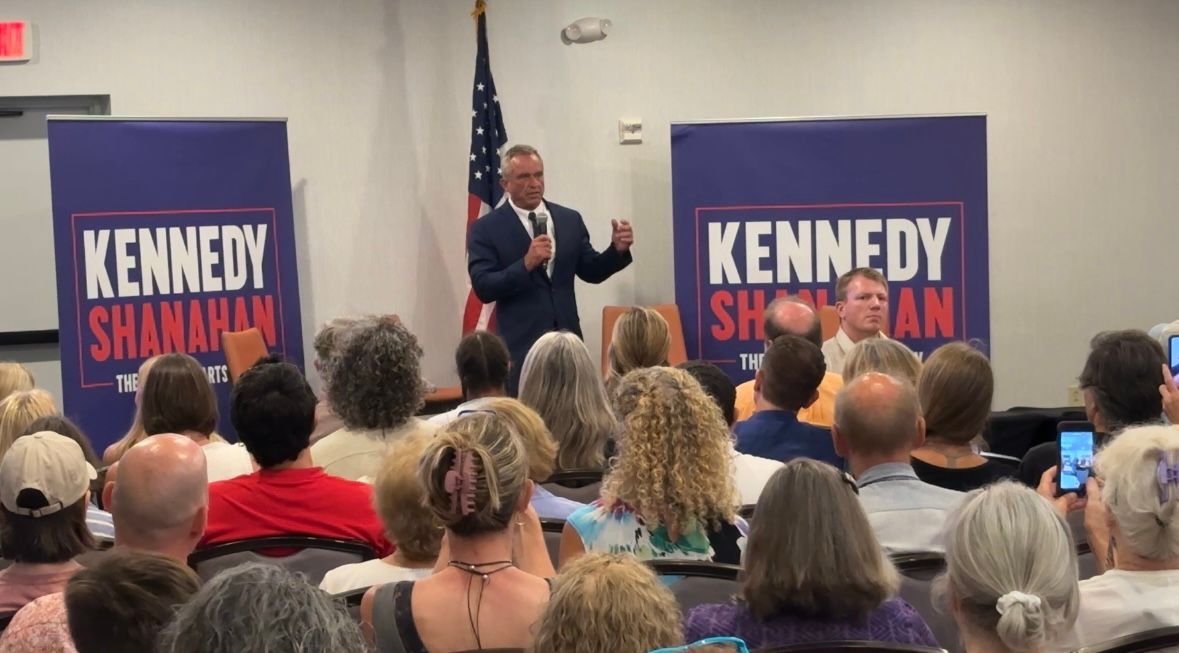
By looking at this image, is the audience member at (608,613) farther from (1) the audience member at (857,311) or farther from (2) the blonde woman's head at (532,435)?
(1) the audience member at (857,311)

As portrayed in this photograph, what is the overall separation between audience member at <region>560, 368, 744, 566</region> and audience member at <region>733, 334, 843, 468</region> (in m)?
1.10

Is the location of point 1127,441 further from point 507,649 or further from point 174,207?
point 174,207

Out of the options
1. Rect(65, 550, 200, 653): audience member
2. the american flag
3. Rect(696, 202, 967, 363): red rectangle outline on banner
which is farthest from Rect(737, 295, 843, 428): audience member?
Rect(65, 550, 200, 653): audience member

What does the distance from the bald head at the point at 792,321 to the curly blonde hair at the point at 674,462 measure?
215cm

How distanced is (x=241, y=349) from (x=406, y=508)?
437 centimetres

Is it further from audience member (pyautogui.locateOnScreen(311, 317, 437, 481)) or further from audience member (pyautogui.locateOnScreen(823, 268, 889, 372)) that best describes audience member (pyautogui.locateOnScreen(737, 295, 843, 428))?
audience member (pyautogui.locateOnScreen(311, 317, 437, 481))

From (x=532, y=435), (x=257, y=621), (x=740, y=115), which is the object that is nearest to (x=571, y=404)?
(x=532, y=435)

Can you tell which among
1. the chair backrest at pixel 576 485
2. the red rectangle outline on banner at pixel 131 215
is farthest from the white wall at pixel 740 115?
the chair backrest at pixel 576 485

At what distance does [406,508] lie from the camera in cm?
286

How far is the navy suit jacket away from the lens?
6789 mm

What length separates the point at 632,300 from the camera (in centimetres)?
831

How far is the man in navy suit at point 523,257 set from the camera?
6.77m

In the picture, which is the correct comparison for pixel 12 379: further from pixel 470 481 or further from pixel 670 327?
pixel 670 327

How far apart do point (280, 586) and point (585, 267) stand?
209 inches
